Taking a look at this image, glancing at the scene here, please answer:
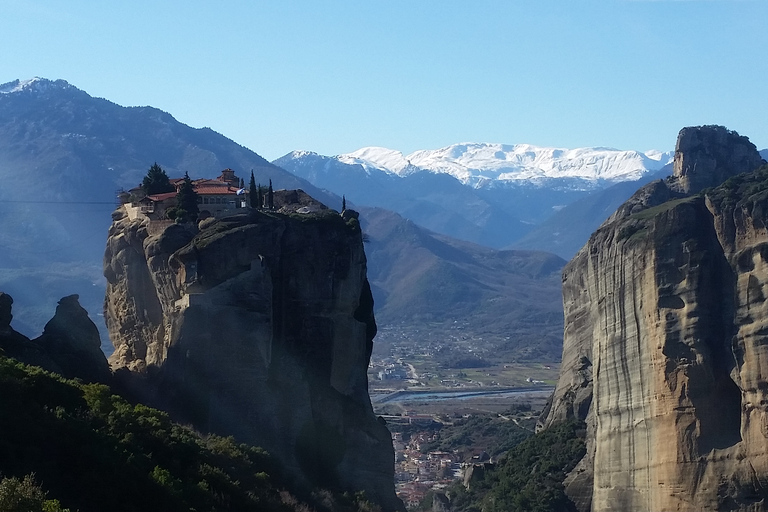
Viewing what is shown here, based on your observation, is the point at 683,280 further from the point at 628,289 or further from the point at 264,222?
the point at 264,222

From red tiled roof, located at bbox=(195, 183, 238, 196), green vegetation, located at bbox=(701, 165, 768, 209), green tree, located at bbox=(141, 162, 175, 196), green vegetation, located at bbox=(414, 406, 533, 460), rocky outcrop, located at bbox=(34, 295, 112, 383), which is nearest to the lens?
rocky outcrop, located at bbox=(34, 295, 112, 383)

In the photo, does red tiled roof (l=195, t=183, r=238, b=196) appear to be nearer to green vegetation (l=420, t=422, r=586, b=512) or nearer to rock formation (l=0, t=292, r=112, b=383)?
rock formation (l=0, t=292, r=112, b=383)

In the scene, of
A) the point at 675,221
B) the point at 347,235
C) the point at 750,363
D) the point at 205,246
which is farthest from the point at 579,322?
the point at 205,246

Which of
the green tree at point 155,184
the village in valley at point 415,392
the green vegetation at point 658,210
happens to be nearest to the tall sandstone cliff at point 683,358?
the green vegetation at point 658,210

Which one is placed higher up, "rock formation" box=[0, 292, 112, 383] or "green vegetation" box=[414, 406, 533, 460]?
"rock formation" box=[0, 292, 112, 383]

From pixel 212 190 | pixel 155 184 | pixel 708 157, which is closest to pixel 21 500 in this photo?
pixel 212 190

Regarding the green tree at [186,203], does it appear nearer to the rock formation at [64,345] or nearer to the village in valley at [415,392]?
the village in valley at [415,392]

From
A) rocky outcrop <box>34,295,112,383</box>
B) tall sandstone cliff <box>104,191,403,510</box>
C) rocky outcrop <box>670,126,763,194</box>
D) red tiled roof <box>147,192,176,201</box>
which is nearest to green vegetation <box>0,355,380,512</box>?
tall sandstone cliff <box>104,191,403,510</box>
